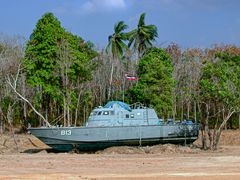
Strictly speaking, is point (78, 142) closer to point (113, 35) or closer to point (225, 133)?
point (225, 133)

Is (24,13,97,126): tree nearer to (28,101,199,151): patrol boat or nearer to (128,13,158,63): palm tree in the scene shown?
(28,101,199,151): patrol boat

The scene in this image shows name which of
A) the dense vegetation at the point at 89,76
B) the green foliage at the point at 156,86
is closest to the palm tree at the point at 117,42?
the dense vegetation at the point at 89,76

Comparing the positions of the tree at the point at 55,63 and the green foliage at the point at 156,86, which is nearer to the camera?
the tree at the point at 55,63

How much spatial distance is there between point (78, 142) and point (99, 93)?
22.4 m

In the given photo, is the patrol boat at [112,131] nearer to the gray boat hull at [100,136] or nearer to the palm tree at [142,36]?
the gray boat hull at [100,136]

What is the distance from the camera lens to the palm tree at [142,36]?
6450 cm

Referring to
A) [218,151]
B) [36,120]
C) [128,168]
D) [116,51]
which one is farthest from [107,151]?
[116,51]

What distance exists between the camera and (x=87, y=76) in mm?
52625

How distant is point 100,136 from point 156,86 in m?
14.5

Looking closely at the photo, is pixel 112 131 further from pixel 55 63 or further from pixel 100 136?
pixel 55 63

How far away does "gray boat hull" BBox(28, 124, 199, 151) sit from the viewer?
3744 cm

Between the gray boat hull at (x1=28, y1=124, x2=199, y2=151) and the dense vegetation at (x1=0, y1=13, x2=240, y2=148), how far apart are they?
3631mm

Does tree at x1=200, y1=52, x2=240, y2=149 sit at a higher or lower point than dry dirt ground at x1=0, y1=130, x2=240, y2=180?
higher

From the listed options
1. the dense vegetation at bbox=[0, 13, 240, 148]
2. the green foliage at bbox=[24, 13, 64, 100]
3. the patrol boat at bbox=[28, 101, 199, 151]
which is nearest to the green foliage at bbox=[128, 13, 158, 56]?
the dense vegetation at bbox=[0, 13, 240, 148]
